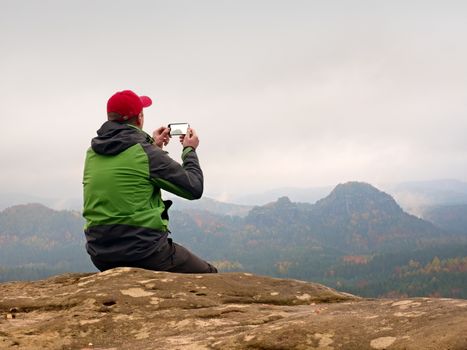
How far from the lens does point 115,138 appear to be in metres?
8.56

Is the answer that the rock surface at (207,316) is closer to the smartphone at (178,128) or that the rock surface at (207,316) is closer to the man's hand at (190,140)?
the man's hand at (190,140)

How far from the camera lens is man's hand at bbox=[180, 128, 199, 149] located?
962cm

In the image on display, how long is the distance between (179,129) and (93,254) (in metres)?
3.30

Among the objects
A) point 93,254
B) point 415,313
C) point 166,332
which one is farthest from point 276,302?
point 93,254

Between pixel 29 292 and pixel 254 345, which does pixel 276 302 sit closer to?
pixel 254 345

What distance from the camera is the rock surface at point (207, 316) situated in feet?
16.8

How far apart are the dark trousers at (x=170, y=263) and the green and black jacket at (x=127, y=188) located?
31cm

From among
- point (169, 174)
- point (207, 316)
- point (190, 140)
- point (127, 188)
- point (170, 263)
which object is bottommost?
point (207, 316)

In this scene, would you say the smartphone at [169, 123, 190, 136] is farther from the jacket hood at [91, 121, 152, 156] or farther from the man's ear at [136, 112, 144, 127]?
the jacket hood at [91, 121, 152, 156]

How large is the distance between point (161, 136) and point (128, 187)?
2.03m

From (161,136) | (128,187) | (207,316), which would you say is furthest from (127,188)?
(207,316)

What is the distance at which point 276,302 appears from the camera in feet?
27.4

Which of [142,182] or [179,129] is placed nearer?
[142,182]

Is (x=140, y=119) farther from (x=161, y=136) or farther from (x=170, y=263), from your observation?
(x=170, y=263)
